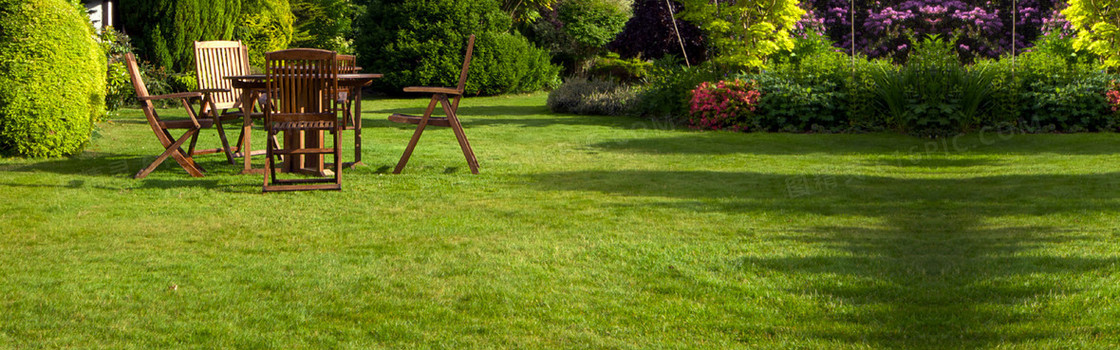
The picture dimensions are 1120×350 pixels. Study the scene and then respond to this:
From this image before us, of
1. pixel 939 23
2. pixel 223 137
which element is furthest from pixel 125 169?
pixel 939 23

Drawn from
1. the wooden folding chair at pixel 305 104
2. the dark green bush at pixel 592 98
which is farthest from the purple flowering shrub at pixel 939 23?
the wooden folding chair at pixel 305 104

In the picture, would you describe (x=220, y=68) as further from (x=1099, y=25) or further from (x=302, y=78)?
(x=1099, y=25)

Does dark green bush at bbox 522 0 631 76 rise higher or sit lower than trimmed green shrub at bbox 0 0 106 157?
higher

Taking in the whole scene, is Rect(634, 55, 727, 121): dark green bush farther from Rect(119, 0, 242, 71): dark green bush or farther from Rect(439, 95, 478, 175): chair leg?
Rect(119, 0, 242, 71): dark green bush

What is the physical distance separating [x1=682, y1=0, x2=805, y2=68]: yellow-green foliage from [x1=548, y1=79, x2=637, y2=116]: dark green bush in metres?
2.44

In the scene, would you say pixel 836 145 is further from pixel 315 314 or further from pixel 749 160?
pixel 315 314

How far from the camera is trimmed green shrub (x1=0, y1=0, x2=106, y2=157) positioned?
353 inches

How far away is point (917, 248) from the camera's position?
504cm

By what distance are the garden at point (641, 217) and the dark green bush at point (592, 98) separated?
84 mm

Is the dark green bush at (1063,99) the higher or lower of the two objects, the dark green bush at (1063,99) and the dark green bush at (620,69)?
the lower

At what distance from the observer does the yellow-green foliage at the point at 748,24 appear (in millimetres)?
13430

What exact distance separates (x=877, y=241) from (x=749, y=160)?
4116 millimetres

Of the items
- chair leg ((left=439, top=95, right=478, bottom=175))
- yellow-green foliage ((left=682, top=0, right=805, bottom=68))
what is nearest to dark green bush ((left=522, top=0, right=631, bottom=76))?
yellow-green foliage ((left=682, top=0, right=805, bottom=68))

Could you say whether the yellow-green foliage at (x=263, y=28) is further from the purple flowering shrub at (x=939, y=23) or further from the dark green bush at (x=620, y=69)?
the purple flowering shrub at (x=939, y=23)
